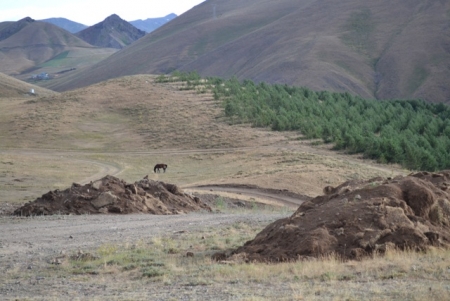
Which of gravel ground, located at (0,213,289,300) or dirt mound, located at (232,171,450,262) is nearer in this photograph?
gravel ground, located at (0,213,289,300)

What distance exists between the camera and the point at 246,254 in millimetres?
13469

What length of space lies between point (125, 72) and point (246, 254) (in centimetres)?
16320

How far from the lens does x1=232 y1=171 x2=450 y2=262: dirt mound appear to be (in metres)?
13.0

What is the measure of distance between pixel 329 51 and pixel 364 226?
11985 centimetres

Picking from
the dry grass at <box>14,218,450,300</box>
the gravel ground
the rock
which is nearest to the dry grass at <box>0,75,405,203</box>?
the rock

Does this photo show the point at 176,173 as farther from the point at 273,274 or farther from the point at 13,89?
the point at 13,89

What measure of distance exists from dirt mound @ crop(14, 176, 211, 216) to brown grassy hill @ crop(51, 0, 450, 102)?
87514 millimetres

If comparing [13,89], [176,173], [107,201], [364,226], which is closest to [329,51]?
[13,89]

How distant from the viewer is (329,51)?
131m

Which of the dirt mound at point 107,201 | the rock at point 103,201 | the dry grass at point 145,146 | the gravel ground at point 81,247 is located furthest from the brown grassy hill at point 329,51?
the gravel ground at point 81,247

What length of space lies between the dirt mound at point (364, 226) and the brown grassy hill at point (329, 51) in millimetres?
96186

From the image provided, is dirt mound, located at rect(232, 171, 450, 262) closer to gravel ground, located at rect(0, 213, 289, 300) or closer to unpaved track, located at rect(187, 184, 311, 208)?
gravel ground, located at rect(0, 213, 289, 300)

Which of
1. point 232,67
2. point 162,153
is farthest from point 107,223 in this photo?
point 232,67

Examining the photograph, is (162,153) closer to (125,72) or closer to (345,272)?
(345,272)
